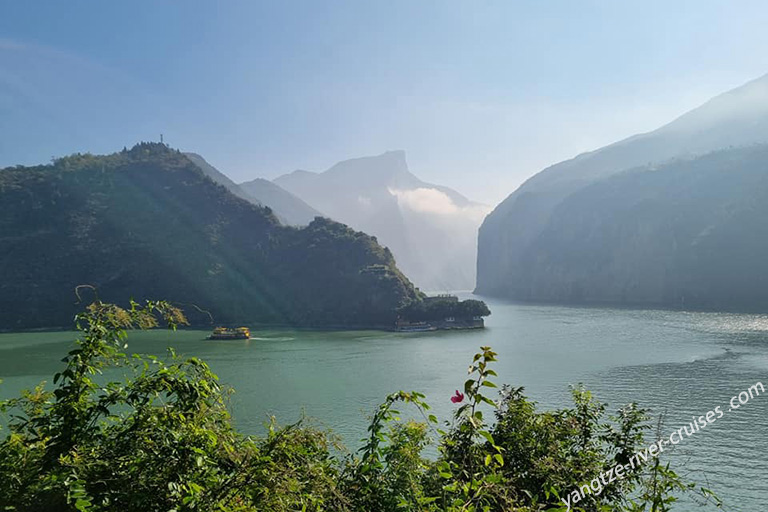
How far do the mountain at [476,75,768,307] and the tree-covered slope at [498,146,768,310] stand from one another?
20 cm

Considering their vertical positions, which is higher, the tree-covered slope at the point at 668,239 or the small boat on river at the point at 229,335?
the tree-covered slope at the point at 668,239

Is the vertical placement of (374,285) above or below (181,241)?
below

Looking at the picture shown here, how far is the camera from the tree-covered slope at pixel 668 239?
73.2 meters

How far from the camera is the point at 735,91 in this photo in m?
168

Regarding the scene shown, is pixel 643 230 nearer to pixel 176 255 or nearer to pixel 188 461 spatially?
pixel 176 255

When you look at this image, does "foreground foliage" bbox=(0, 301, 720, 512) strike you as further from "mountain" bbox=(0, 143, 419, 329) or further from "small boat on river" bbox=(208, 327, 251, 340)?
"mountain" bbox=(0, 143, 419, 329)

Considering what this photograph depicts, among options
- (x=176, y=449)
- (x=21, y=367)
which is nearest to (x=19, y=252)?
(x=21, y=367)

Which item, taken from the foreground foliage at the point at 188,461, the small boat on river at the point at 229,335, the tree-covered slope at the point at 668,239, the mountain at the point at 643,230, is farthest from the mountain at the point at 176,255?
the foreground foliage at the point at 188,461

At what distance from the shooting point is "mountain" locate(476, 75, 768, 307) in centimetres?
7894

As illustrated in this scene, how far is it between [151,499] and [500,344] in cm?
4243


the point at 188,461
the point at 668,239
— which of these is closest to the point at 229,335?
the point at 188,461

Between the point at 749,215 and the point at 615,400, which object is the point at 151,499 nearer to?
the point at 615,400

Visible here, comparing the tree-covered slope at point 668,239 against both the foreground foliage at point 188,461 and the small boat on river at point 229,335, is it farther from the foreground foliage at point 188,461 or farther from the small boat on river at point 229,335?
the foreground foliage at point 188,461

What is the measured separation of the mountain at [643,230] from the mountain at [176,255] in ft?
156
